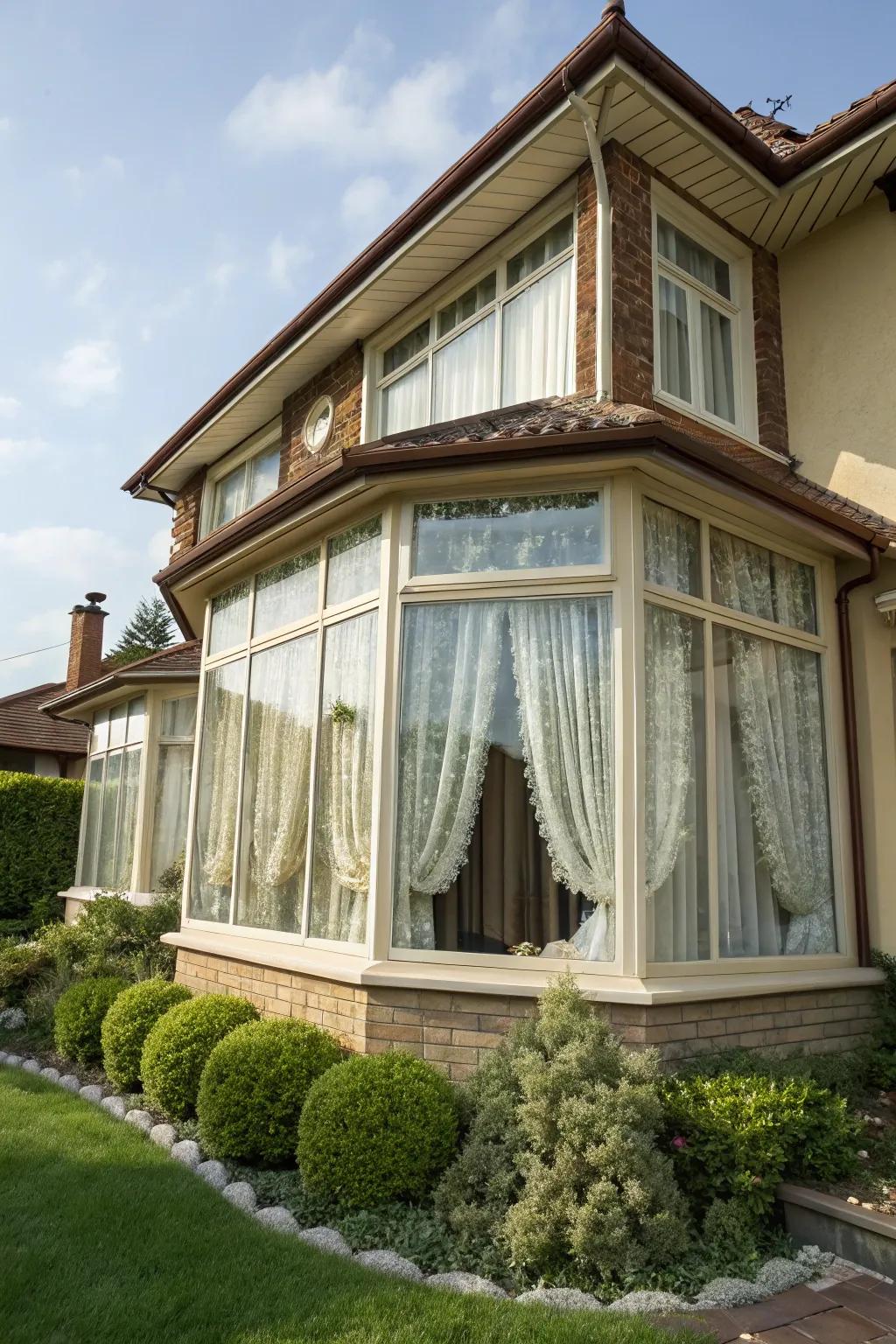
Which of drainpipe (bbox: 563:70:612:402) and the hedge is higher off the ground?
drainpipe (bbox: 563:70:612:402)

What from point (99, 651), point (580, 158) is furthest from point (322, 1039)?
point (99, 651)

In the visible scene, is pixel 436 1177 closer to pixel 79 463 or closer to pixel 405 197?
pixel 405 197

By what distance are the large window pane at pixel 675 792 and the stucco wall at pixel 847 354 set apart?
2.74 metres

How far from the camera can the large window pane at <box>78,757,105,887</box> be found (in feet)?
48.0

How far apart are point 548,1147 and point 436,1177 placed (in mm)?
714

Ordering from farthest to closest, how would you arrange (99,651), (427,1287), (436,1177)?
(99,651), (436,1177), (427,1287)

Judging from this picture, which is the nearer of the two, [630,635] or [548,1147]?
[548,1147]

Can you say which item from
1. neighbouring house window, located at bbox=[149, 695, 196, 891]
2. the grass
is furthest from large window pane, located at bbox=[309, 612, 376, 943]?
neighbouring house window, located at bbox=[149, 695, 196, 891]

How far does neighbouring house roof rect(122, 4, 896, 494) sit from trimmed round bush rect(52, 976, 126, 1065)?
21.1ft

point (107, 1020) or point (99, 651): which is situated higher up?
point (99, 651)

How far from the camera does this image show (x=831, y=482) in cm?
822

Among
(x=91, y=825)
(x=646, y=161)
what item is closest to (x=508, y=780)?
(x=646, y=161)

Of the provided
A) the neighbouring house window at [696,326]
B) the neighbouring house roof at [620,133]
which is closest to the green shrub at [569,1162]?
the neighbouring house window at [696,326]

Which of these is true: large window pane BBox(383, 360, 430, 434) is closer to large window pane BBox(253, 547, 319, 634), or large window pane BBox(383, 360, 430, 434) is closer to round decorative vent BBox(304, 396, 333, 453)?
round decorative vent BBox(304, 396, 333, 453)
